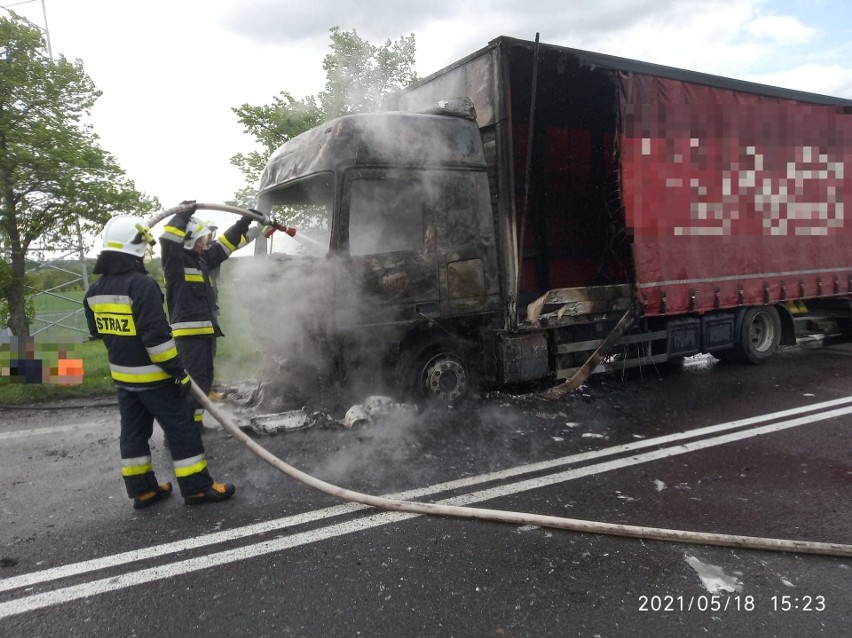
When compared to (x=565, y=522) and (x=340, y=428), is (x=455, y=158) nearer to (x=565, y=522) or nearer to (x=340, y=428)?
(x=340, y=428)

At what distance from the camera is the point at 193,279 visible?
15.1 ft

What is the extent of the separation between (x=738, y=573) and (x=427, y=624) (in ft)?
5.06

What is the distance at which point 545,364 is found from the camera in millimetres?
5664

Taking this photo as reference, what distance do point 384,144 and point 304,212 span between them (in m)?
0.99

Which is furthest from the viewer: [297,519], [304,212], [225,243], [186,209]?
[304,212]

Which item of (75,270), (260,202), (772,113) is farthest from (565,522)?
(75,270)

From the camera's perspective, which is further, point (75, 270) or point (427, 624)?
point (75, 270)

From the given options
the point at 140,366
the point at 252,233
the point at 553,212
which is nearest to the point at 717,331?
the point at 553,212

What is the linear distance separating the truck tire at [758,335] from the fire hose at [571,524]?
15.5 feet

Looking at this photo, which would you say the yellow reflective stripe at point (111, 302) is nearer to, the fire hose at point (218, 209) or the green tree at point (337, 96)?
the fire hose at point (218, 209)

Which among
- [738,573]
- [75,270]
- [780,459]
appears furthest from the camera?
[75,270]

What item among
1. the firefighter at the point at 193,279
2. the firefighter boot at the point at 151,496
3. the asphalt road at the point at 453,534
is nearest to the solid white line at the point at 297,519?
the asphalt road at the point at 453,534
